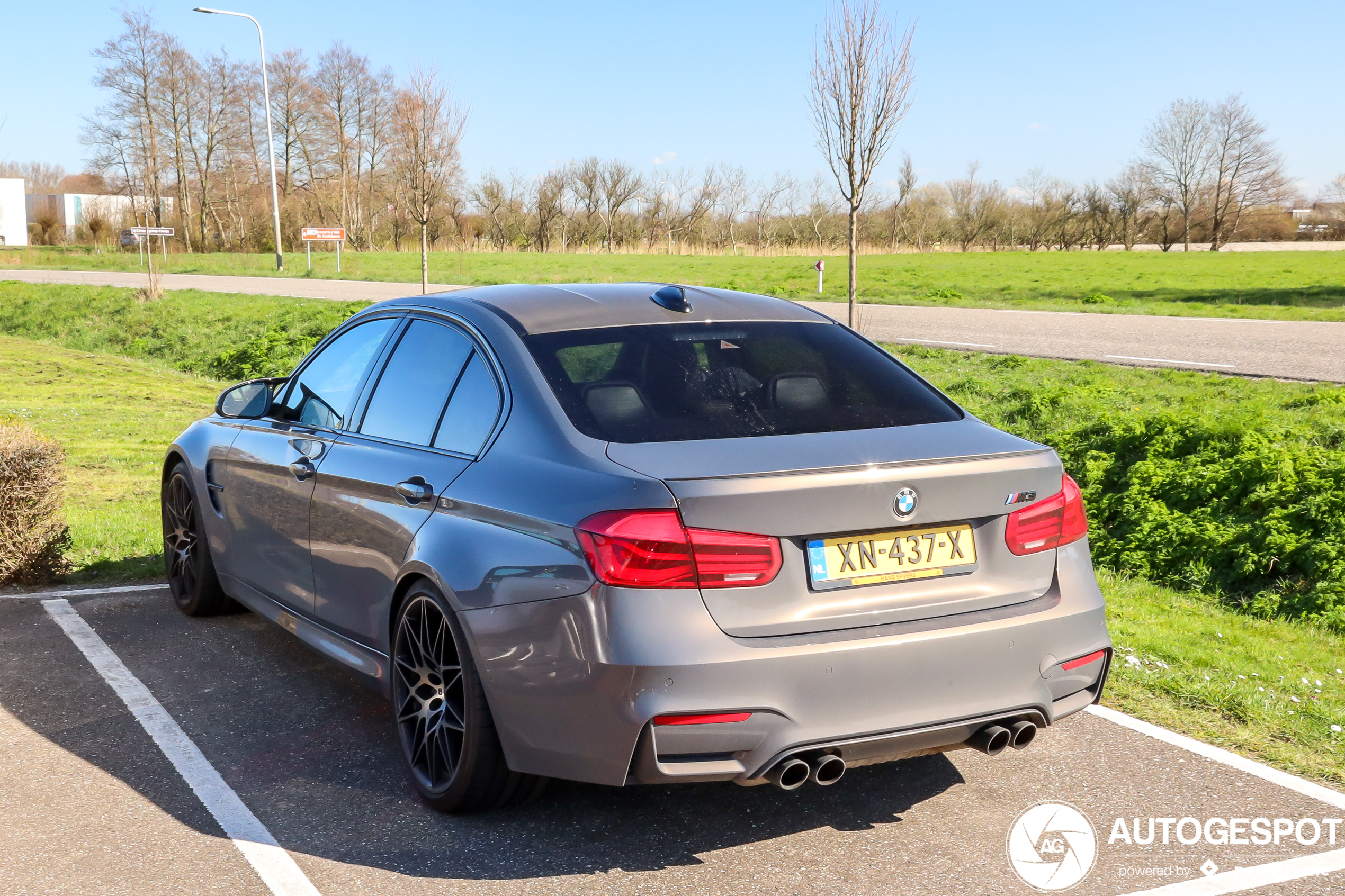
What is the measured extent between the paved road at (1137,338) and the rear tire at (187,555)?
1019 centimetres

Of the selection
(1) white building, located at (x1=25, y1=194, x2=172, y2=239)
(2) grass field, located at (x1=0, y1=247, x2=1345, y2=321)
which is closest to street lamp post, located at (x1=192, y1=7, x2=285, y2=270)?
(2) grass field, located at (x1=0, y1=247, x2=1345, y2=321)

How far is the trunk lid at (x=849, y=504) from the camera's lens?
3.06 meters

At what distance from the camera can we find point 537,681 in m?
3.23

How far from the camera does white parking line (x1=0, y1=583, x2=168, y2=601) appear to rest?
6508 mm

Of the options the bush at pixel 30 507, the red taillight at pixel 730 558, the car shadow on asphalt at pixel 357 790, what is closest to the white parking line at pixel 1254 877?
the car shadow on asphalt at pixel 357 790

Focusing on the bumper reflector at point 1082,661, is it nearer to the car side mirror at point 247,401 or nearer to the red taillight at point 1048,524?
the red taillight at point 1048,524

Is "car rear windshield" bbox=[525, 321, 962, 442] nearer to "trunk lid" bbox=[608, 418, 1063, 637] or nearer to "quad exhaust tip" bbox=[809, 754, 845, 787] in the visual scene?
"trunk lid" bbox=[608, 418, 1063, 637]

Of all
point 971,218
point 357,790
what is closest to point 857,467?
point 357,790

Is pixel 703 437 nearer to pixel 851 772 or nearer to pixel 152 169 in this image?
pixel 851 772

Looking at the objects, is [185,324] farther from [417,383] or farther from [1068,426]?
[417,383]

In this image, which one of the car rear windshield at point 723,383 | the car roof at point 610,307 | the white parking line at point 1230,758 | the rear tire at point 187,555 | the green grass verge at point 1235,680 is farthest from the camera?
the rear tire at point 187,555

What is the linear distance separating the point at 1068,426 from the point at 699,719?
7.65 m

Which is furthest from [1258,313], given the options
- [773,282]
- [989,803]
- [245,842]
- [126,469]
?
[245,842]

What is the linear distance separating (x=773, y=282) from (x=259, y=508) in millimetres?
27937
